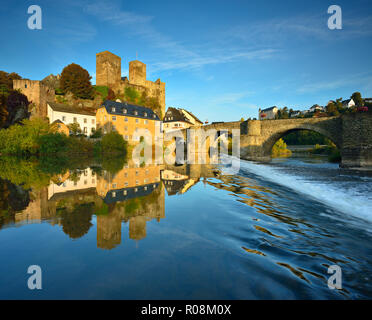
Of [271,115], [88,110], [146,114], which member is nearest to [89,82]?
[88,110]

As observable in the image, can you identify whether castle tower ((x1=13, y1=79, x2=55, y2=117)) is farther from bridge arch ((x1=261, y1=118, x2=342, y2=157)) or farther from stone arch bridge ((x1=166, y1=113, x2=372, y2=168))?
bridge arch ((x1=261, y1=118, x2=342, y2=157))

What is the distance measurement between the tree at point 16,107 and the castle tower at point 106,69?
24.1 metres

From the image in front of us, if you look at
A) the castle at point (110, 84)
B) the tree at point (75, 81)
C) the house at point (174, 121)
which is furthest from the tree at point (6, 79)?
the house at point (174, 121)

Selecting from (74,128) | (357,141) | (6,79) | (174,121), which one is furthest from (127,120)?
(357,141)

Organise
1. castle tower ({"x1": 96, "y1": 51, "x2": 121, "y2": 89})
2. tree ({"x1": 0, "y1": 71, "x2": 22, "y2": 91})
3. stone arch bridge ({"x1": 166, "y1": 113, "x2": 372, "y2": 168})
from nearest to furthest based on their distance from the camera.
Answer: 1. stone arch bridge ({"x1": 166, "y1": 113, "x2": 372, "y2": 168})
2. tree ({"x1": 0, "y1": 71, "x2": 22, "y2": 91})
3. castle tower ({"x1": 96, "y1": 51, "x2": 121, "y2": 89})

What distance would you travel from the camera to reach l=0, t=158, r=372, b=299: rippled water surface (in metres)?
2.35

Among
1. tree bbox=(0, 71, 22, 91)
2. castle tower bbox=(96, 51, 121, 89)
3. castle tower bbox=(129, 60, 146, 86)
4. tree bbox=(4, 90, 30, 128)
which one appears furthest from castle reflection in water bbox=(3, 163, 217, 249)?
castle tower bbox=(129, 60, 146, 86)

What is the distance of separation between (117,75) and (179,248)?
225ft

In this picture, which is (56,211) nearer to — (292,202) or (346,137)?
(292,202)

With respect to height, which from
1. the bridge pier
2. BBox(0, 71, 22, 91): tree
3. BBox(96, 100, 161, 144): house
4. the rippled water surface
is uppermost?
BBox(0, 71, 22, 91): tree

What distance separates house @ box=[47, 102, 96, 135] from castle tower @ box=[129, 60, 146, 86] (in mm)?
26838

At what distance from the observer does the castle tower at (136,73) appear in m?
65.6

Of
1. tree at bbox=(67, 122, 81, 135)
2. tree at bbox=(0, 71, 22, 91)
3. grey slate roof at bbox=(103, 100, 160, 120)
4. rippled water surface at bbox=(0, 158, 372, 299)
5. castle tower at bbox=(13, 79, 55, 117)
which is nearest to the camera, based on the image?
rippled water surface at bbox=(0, 158, 372, 299)

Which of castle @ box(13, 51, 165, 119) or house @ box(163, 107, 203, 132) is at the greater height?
castle @ box(13, 51, 165, 119)
